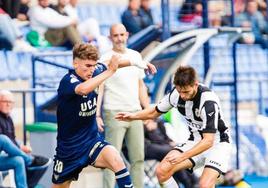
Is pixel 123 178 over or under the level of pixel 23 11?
under

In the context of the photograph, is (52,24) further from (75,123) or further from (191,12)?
(75,123)

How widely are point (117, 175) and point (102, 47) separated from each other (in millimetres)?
5612

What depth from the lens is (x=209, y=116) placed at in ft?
34.8

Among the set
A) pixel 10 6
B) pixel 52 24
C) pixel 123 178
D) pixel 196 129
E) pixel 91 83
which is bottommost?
pixel 123 178

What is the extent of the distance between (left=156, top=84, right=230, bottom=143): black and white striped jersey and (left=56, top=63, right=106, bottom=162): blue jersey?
78 centimetres

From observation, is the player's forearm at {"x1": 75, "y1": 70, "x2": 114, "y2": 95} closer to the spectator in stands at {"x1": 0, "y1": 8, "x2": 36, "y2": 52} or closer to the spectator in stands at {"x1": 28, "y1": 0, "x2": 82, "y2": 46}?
the spectator in stands at {"x1": 0, "y1": 8, "x2": 36, "y2": 52}

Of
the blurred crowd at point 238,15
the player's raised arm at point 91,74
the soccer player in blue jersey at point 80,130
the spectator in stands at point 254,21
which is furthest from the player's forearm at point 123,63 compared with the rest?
the spectator in stands at point 254,21

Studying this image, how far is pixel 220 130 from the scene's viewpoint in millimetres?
10945

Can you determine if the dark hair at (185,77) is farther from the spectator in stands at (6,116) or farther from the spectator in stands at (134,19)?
the spectator in stands at (134,19)

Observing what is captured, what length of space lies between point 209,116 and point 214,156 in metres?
0.47

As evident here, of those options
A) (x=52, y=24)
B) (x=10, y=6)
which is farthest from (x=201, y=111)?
(x=10, y=6)

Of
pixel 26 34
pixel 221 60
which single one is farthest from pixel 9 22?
pixel 221 60

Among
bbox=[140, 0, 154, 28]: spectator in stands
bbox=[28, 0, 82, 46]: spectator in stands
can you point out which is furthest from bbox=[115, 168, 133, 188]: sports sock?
bbox=[140, 0, 154, 28]: spectator in stands

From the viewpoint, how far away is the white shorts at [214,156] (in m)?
10.8
